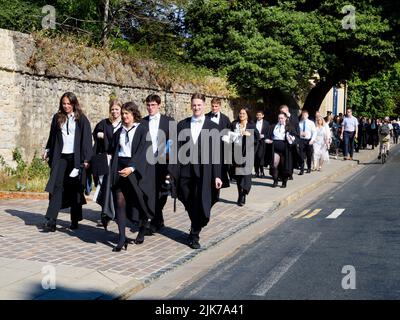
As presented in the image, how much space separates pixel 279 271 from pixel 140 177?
2.07m

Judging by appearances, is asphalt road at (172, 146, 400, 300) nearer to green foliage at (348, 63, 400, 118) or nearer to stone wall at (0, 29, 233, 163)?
stone wall at (0, 29, 233, 163)

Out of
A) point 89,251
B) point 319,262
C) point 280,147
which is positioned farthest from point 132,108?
point 280,147

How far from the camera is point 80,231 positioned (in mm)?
8219

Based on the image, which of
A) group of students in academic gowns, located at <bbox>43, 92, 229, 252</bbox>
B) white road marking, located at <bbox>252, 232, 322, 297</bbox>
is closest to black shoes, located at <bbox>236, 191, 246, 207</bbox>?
group of students in academic gowns, located at <bbox>43, 92, 229, 252</bbox>

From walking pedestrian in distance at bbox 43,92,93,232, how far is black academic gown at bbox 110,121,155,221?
3.39 ft

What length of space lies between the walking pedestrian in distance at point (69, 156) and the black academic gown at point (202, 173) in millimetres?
1392

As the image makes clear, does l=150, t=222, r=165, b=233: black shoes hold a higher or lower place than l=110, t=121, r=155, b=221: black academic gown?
lower

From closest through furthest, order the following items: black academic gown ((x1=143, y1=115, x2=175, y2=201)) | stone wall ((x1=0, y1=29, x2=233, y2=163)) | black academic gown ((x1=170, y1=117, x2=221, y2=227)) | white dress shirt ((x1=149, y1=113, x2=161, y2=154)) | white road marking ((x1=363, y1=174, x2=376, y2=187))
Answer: black academic gown ((x1=170, y1=117, x2=221, y2=227)) < black academic gown ((x1=143, y1=115, x2=175, y2=201)) < white dress shirt ((x1=149, y1=113, x2=161, y2=154)) < stone wall ((x1=0, y1=29, x2=233, y2=163)) < white road marking ((x1=363, y1=174, x2=376, y2=187))

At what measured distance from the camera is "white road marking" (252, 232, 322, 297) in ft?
18.5

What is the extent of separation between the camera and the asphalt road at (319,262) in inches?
220

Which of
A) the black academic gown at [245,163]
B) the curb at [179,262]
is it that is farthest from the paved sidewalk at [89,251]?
the black academic gown at [245,163]

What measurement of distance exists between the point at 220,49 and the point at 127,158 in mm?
16309

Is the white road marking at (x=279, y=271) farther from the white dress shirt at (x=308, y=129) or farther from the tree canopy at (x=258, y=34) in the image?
the tree canopy at (x=258, y=34)
